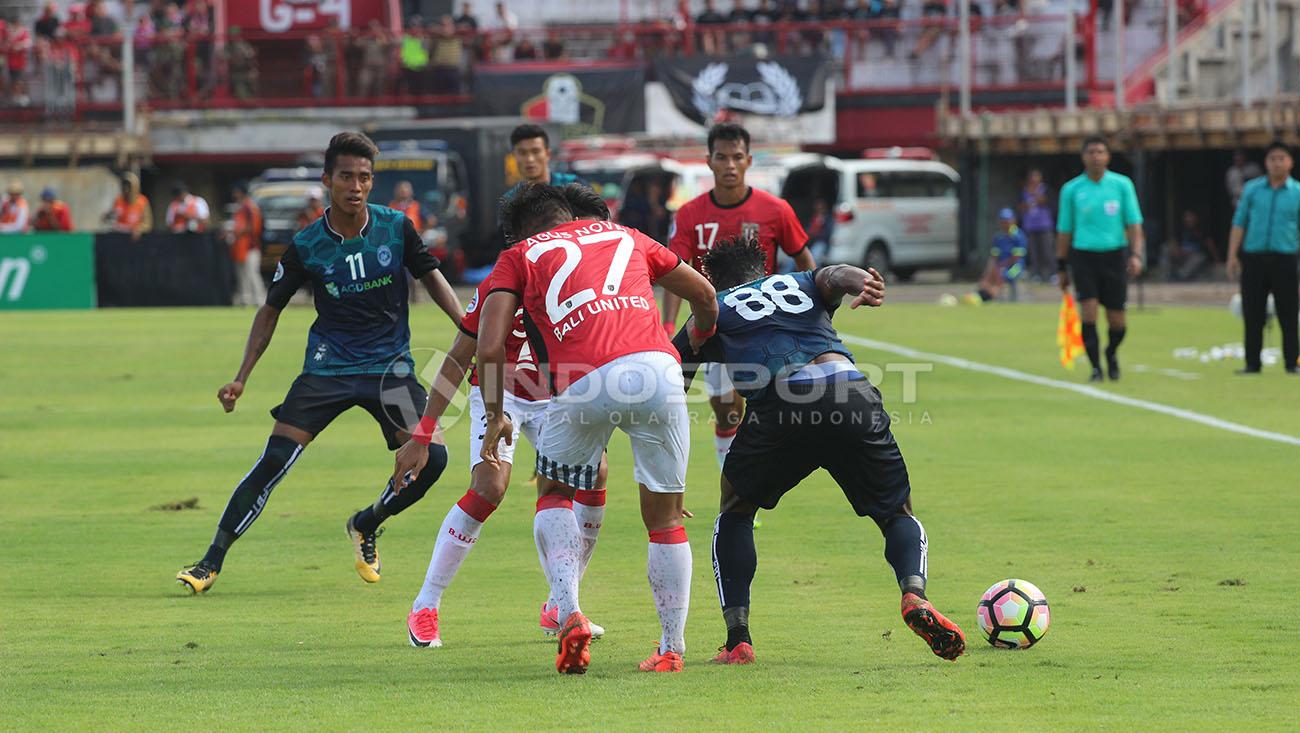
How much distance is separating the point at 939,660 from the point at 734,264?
67.8 inches

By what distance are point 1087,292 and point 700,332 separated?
11229 millimetres

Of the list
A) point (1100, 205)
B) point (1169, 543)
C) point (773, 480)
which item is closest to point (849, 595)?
point (773, 480)

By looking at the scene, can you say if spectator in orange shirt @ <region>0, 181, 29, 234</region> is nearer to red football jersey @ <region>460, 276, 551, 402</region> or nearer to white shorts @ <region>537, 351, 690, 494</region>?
red football jersey @ <region>460, 276, 551, 402</region>

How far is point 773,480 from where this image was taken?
23.9ft

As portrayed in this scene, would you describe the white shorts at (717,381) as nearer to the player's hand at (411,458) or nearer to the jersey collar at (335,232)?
the jersey collar at (335,232)

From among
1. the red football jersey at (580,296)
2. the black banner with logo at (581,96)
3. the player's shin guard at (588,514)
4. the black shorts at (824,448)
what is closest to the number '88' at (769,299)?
the black shorts at (824,448)

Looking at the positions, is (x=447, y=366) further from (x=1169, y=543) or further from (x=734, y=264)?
(x=1169, y=543)

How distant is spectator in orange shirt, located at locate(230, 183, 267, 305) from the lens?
3103cm

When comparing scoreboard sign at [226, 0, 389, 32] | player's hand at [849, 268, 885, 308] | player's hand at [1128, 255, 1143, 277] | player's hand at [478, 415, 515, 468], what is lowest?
player's hand at [1128, 255, 1143, 277]

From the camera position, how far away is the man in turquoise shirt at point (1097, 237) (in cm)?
1759

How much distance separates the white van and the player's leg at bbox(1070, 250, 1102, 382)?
17.9m

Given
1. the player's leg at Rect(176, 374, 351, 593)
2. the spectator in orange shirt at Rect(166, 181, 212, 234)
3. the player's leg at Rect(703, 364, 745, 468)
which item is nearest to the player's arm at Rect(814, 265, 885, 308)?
the player's leg at Rect(176, 374, 351, 593)

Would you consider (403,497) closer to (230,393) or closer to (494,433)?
(230,393)

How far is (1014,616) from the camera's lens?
716cm
